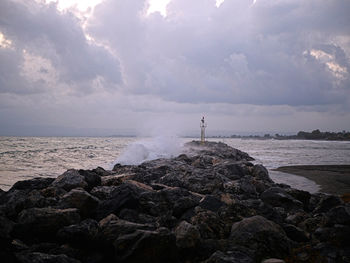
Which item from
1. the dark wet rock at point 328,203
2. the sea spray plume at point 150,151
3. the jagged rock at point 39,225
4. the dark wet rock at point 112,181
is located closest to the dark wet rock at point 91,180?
the dark wet rock at point 112,181

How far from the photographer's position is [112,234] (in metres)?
4.11

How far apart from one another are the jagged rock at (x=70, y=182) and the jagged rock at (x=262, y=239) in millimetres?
5248

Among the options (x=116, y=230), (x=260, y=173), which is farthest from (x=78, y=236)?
(x=260, y=173)

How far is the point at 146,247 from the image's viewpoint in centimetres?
367

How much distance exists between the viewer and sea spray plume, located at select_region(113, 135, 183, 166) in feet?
81.1

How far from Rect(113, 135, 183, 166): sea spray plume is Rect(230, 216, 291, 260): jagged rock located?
63.7 feet

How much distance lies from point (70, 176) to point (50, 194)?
1.05 m

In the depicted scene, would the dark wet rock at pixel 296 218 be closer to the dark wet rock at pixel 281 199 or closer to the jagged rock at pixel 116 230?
the dark wet rock at pixel 281 199

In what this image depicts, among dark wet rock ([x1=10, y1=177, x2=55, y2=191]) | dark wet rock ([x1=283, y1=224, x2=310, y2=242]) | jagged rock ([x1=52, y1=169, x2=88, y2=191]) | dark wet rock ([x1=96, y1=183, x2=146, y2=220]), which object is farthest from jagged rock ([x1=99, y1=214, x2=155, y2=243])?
dark wet rock ([x1=10, y1=177, x2=55, y2=191])

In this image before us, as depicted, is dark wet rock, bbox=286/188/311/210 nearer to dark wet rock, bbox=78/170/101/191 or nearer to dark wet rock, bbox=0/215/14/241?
dark wet rock, bbox=78/170/101/191

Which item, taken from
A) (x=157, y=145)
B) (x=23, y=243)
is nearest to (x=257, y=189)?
Answer: (x=23, y=243)

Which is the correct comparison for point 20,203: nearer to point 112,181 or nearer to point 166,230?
point 112,181

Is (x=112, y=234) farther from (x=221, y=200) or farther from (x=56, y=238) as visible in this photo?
(x=221, y=200)

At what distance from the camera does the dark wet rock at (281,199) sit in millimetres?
6703
